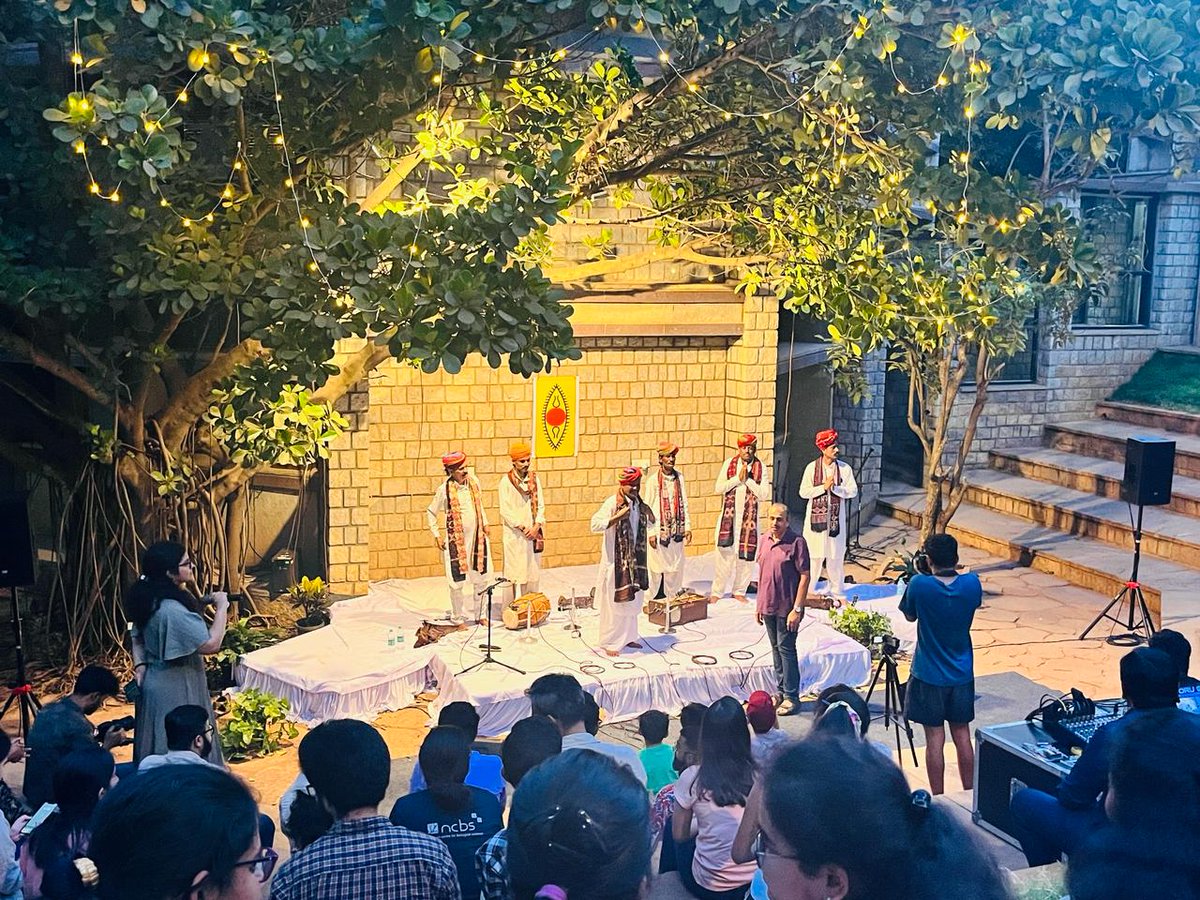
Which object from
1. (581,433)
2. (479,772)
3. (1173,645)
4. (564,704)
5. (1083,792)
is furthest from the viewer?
(581,433)

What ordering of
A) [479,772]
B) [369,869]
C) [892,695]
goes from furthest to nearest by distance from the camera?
[892,695] → [479,772] → [369,869]

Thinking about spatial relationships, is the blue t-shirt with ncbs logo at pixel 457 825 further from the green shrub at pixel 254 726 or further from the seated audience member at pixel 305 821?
the green shrub at pixel 254 726

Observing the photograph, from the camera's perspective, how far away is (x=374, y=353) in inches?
377

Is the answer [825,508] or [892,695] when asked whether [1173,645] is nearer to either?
[892,695]

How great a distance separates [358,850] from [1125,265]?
56.3 ft

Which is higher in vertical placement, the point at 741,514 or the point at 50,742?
the point at 50,742

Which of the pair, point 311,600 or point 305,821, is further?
point 311,600

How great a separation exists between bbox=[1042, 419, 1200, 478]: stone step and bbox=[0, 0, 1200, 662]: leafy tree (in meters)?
5.68

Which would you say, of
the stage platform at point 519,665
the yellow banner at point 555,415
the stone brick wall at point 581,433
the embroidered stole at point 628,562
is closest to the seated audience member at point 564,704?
the stage platform at point 519,665

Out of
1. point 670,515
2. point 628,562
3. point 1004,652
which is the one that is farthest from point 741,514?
point 1004,652

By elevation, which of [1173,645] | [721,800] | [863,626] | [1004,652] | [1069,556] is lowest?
[1004,652]

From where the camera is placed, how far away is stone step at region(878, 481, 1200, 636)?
40.4ft

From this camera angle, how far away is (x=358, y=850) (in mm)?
3291

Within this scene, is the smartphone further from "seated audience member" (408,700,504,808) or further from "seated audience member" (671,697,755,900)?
"seated audience member" (671,697,755,900)
